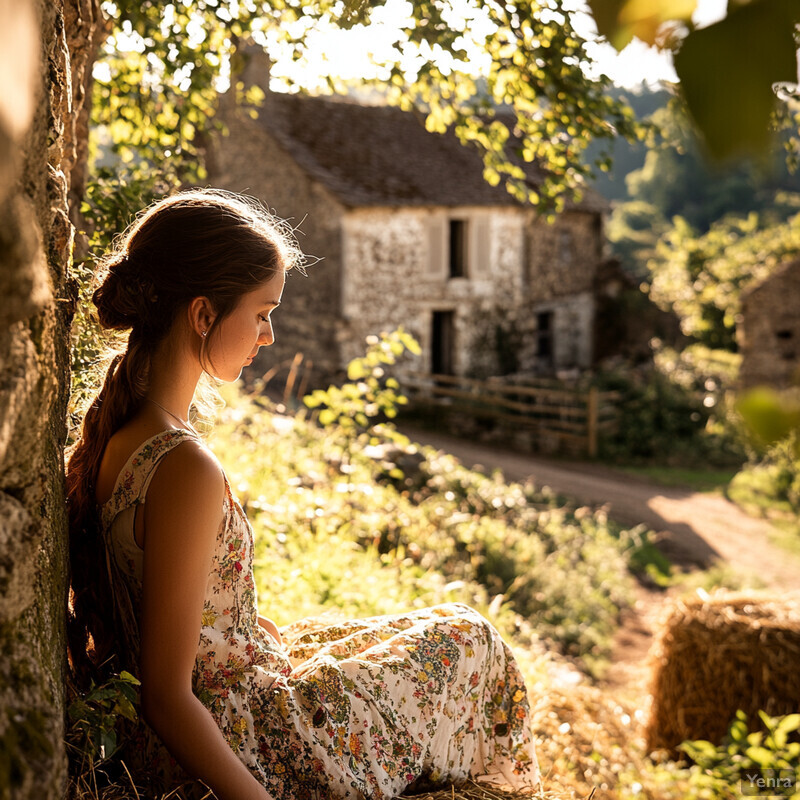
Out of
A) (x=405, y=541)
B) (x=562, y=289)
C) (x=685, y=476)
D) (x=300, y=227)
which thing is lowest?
(x=685, y=476)

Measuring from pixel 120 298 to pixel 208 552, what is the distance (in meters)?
0.66

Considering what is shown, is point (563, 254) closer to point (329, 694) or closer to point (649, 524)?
point (649, 524)

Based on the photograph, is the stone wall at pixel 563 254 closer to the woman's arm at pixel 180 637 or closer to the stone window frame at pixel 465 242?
the stone window frame at pixel 465 242

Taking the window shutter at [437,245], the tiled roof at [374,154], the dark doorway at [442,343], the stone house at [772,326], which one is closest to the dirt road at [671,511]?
the stone house at [772,326]

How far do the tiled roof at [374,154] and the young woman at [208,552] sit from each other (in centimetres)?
1395

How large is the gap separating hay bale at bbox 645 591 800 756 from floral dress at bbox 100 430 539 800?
2.82 metres

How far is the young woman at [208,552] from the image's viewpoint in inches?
70.4

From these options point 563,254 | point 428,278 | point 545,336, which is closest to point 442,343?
point 428,278

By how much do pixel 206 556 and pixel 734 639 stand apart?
3.90m

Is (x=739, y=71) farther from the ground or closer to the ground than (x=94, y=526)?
farther from the ground

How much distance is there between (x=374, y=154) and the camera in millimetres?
17641

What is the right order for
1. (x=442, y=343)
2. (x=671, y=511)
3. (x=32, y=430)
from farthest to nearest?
(x=442, y=343) → (x=671, y=511) → (x=32, y=430)

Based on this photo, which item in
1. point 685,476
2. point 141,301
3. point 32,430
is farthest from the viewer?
point 685,476

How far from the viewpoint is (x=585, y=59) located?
3.83 m
